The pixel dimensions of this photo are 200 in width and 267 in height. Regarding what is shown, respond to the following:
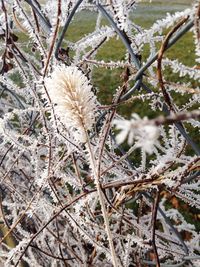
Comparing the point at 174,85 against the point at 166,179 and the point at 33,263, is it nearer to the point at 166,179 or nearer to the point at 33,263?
the point at 166,179

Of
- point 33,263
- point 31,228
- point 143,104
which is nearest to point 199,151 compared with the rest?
point 33,263

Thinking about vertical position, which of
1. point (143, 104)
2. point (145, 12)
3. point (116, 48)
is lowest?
point (143, 104)

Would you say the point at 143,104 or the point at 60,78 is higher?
the point at 143,104

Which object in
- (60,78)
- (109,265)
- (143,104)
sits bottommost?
(109,265)

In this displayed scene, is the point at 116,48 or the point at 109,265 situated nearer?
the point at 109,265

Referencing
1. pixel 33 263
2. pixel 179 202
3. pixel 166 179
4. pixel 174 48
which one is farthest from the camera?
pixel 174 48

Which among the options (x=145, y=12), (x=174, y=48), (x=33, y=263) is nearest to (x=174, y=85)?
(x=33, y=263)

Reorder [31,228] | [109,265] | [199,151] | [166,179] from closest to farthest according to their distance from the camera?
[166,179], [199,151], [109,265], [31,228]

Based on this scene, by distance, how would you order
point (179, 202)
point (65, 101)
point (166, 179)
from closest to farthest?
point (65, 101) < point (166, 179) < point (179, 202)

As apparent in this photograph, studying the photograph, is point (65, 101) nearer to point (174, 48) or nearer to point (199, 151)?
point (199, 151)
